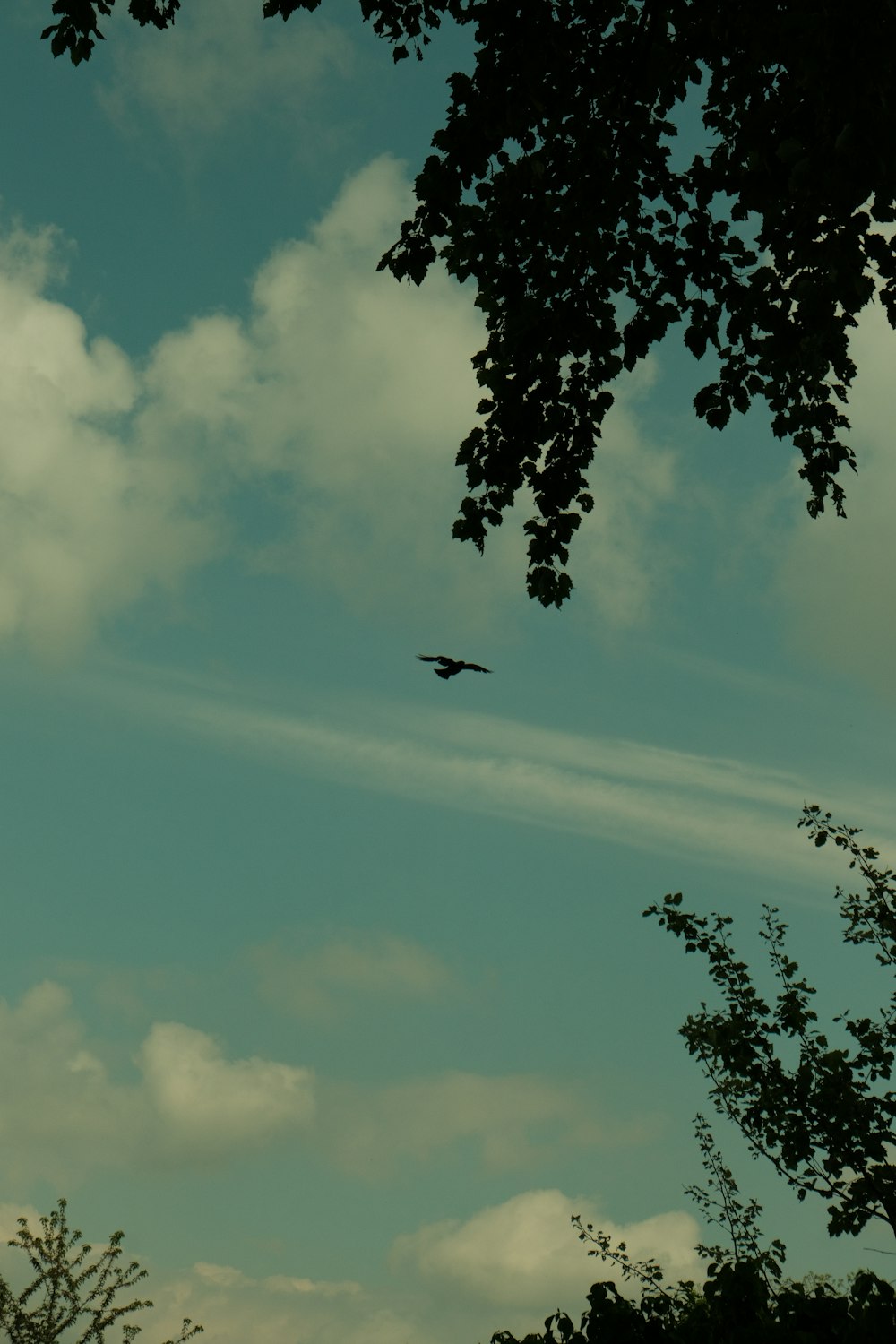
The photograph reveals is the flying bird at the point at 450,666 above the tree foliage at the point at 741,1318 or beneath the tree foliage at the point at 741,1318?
above

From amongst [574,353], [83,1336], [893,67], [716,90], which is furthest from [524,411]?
[83,1336]

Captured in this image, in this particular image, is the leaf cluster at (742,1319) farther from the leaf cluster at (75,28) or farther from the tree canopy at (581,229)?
the leaf cluster at (75,28)

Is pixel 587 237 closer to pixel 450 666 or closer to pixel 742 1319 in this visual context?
pixel 450 666

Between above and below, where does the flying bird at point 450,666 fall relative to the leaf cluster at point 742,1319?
above

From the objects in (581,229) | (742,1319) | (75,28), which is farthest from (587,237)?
(742,1319)

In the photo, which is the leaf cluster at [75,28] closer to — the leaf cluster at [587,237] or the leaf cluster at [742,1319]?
the leaf cluster at [587,237]

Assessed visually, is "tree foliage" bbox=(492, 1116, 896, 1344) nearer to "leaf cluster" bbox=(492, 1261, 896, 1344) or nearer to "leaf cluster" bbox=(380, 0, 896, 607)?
"leaf cluster" bbox=(492, 1261, 896, 1344)

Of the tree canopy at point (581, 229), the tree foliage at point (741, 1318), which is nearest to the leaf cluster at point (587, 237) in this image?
the tree canopy at point (581, 229)

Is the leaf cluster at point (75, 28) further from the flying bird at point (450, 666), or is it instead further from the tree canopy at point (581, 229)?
the flying bird at point (450, 666)

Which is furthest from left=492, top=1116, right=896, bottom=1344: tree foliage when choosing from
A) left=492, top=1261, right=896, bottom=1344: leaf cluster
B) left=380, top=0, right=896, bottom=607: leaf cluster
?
left=380, top=0, right=896, bottom=607: leaf cluster

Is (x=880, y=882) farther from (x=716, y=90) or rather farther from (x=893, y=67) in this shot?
(x=893, y=67)

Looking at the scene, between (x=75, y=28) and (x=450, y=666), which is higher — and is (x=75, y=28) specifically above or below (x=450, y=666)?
above

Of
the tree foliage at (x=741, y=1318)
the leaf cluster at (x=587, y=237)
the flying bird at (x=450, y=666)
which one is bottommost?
the tree foliage at (x=741, y=1318)

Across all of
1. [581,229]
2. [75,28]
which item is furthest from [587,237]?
[75,28]
